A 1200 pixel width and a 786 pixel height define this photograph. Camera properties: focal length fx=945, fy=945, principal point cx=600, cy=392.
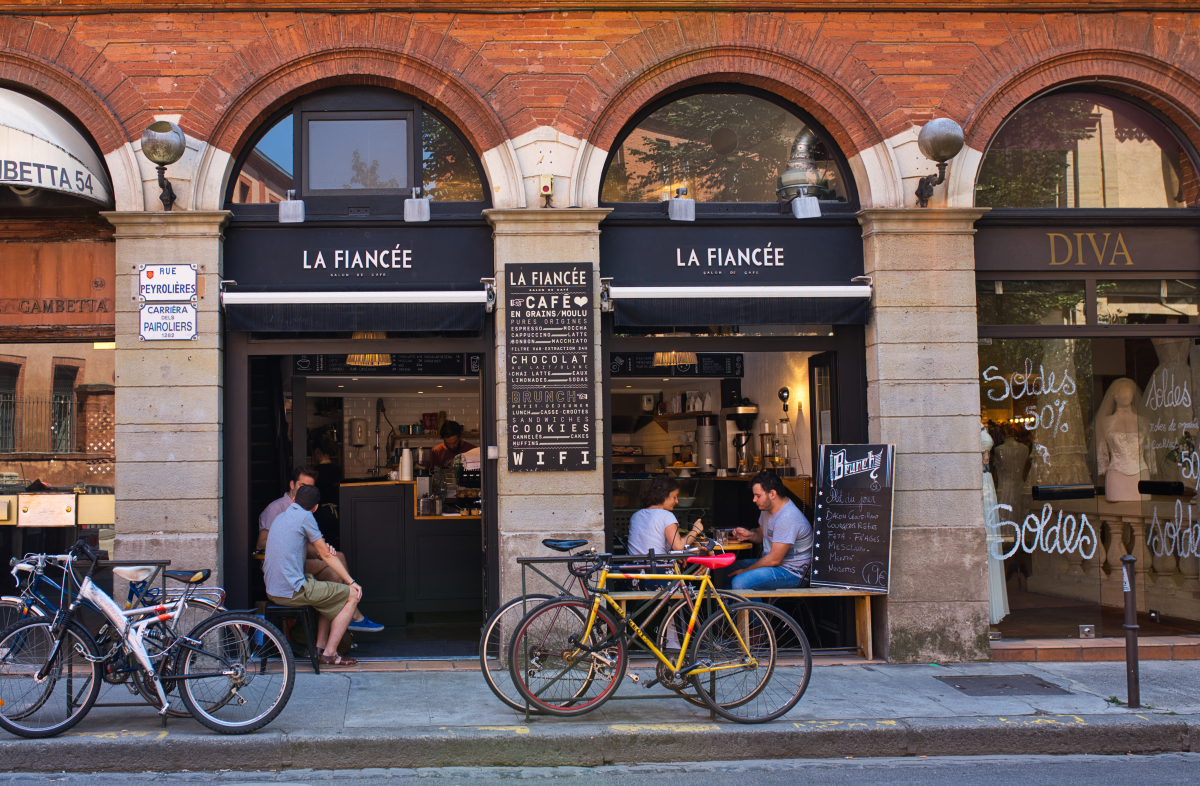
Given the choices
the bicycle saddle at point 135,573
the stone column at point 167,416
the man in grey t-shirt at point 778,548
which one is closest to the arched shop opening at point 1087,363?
the man in grey t-shirt at point 778,548

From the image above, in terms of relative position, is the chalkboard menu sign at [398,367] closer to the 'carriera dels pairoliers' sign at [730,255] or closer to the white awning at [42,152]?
the 'carriera dels pairoliers' sign at [730,255]

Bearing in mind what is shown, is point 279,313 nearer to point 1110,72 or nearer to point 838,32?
point 838,32

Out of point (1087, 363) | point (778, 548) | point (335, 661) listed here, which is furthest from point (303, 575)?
point (1087, 363)

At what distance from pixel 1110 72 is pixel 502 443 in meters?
6.11

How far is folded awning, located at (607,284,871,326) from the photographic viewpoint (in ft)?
25.3

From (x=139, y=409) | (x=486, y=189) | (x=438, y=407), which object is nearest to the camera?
(x=139, y=409)

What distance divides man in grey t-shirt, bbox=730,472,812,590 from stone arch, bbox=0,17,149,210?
18.5 ft

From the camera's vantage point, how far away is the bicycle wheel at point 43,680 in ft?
18.3

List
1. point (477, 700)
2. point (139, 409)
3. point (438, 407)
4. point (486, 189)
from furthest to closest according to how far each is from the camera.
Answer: point (438, 407)
point (486, 189)
point (139, 409)
point (477, 700)

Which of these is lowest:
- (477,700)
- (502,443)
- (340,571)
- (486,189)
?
(477,700)

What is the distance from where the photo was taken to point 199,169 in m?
7.55

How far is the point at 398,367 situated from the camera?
10609 millimetres

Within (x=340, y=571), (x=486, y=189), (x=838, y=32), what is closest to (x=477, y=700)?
(x=340, y=571)

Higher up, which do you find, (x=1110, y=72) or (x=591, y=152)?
(x=1110, y=72)
